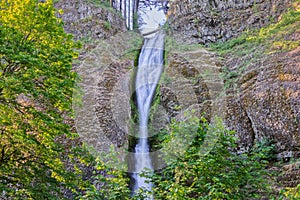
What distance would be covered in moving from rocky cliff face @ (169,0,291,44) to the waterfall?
1.46m

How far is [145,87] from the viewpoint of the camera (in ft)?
44.3

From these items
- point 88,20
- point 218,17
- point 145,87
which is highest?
point 88,20

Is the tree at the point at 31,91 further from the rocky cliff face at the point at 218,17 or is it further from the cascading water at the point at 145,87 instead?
the rocky cliff face at the point at 218,17

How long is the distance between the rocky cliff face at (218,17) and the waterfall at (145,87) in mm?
1462

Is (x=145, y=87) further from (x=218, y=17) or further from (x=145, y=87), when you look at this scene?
(x=218, y=17)

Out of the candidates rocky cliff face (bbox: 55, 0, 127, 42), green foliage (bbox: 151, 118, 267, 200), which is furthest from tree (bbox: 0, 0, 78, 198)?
rocky cliff face (bbox: 55, 0, 127, 42)

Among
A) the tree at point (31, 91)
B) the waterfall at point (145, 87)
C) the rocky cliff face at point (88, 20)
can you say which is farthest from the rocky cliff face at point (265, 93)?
the rocky cliff face at point (88, 20)

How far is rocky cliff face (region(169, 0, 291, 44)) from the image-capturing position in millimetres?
14234

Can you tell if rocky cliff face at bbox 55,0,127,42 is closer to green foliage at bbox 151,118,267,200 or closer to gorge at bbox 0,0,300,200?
gorge at bbox 0,0,300,200

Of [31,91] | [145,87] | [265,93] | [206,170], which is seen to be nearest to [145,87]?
[145,87]

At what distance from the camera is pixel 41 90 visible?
21.3 feet

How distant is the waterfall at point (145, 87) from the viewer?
10471mm

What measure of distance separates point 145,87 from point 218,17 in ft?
18.7

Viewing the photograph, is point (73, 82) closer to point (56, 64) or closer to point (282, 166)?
point (56, 64)
